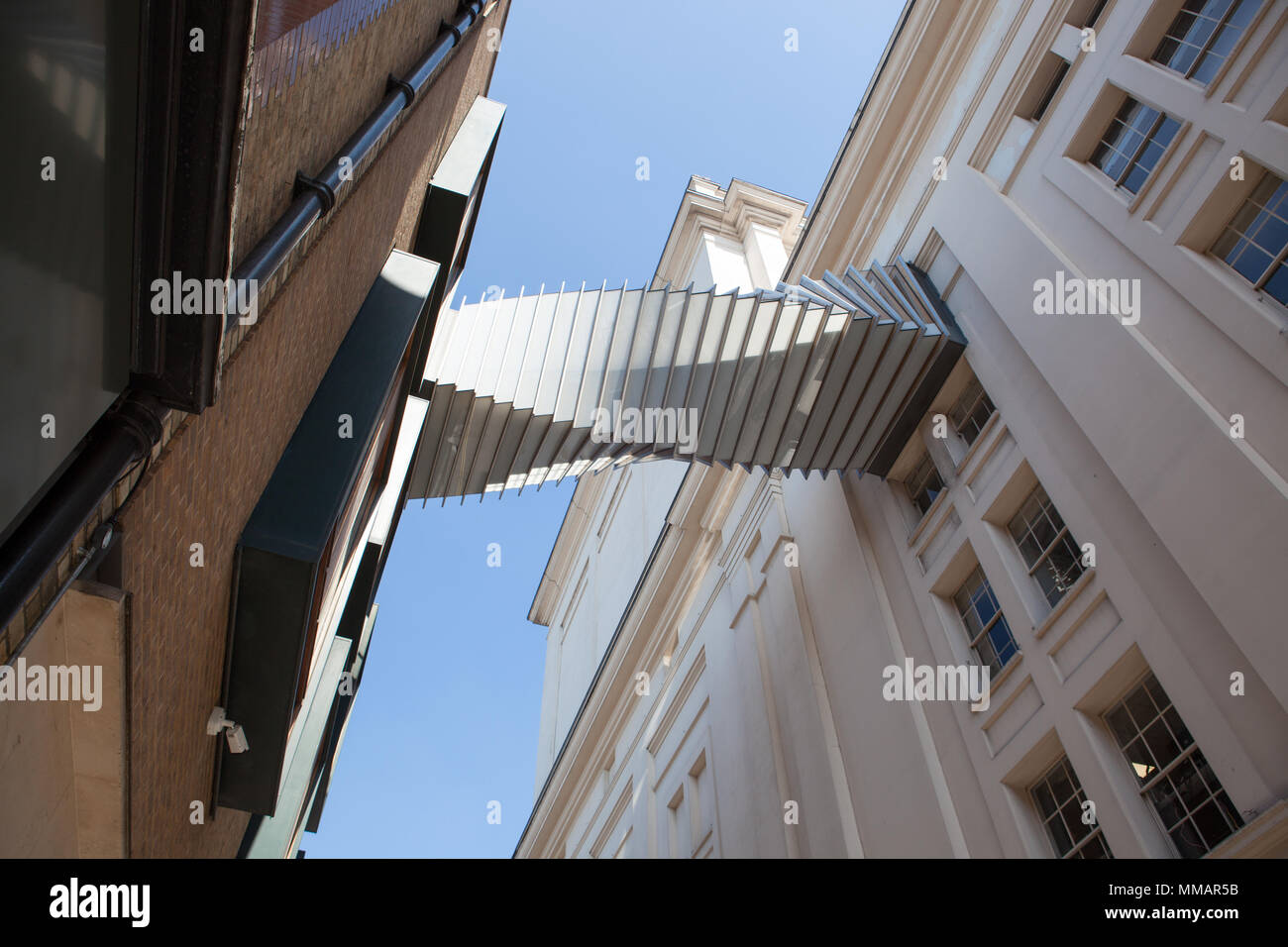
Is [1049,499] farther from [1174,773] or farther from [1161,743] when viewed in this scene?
[1174,773]

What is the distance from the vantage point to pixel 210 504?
4512 millimetres

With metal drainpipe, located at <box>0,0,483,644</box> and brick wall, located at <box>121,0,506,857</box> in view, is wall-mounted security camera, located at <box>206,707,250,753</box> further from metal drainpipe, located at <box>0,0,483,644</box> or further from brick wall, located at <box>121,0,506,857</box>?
metal drainpipe, located at <box>0,0,483,644</box>

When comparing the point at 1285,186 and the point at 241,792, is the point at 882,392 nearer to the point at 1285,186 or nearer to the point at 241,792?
the point at 1285,186

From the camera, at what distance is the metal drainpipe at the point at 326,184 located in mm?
4129

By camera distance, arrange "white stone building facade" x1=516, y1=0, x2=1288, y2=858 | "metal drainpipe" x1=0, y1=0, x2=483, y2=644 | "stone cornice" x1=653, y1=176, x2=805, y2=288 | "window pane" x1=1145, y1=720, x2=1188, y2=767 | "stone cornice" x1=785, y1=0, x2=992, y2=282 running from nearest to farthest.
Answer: "metal drainpipe" x1=0, y1=0, x2=483, y2=644 < "white stone building facade" x1=516, y1=0, x2=1288, y2=858 < "window pane" x1=1145, y1=720, x2=1188, y2=767 < "stone cornice" x1=785, y1=0, x2=992, y2=282 < "stone cornice" x1=653, y1=176, x2=805, y2=288

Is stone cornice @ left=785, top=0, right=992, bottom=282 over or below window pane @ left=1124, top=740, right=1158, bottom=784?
over

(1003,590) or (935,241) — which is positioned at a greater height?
(935,241)

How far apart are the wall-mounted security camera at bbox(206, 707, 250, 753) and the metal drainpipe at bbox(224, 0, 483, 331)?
2962 mm

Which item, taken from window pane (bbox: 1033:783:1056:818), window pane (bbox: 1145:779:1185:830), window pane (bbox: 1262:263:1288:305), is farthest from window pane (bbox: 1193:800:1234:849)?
window pane (bbox: 1262:263:1288:305)

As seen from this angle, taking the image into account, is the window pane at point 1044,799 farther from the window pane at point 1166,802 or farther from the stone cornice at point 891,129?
the stone cornice at point 891,129

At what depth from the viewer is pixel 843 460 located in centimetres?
1381

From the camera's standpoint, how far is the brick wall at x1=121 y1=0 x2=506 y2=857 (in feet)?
12.8
